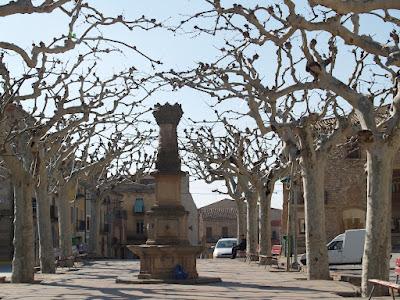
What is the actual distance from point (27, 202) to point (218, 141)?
817 inches

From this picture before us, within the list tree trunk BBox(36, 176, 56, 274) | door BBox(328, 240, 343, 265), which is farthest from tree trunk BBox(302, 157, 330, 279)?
door BBox(328, 240, 343, 265)

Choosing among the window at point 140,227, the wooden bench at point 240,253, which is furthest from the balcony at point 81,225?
the wooden bench at point 240,253

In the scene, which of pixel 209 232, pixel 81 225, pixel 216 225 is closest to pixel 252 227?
pixel 81 225

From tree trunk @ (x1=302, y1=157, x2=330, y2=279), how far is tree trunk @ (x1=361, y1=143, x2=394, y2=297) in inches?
235

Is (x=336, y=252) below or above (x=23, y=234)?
below

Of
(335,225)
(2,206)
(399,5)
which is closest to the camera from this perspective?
(399,5)

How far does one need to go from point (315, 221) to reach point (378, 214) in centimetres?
628

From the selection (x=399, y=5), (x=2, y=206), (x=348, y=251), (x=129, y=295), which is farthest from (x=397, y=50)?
(x=2, y=206)

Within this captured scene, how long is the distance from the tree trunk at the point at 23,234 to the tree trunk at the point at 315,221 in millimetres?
7445

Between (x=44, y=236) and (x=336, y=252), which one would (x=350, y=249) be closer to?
(x=336, y=252)

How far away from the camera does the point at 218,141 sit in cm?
4162

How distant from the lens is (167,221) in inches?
856

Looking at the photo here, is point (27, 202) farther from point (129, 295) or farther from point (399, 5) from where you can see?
point (399, 5)

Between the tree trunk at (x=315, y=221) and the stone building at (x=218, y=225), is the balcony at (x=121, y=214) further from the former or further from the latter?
the tree trunk at (x=315, y=221)
